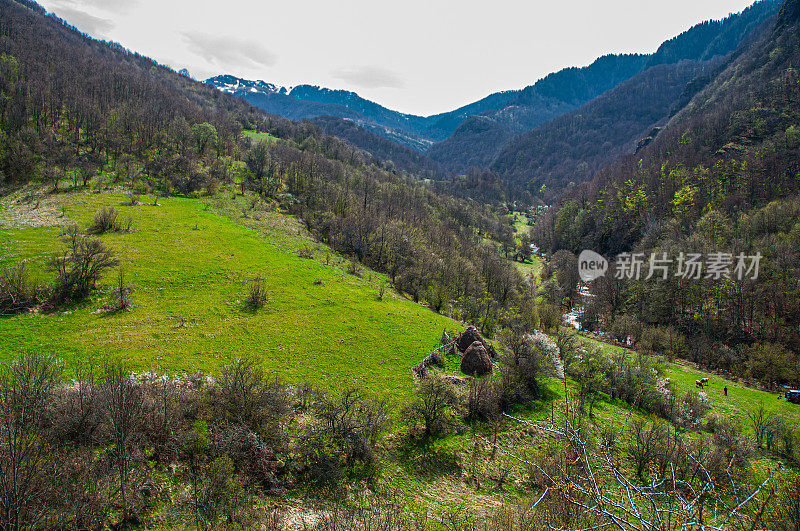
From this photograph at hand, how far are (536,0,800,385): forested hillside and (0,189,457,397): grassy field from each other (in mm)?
44119

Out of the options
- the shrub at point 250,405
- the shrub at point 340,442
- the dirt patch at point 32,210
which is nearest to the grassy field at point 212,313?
the dirt patch at point 32,210

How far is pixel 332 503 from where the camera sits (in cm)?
1102

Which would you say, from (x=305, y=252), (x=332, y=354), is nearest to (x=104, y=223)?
(x=305, y=252)

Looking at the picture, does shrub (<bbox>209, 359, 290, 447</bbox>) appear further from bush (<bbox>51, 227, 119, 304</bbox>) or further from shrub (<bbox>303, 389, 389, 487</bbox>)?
bush (<bbox>51, 227, 119, 304</bbox>)

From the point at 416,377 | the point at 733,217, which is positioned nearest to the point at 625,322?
the point at 733,217

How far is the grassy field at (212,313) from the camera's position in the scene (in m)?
17.0

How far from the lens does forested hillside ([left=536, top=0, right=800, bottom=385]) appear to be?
44.2 metres

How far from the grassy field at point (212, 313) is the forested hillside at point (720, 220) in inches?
1737

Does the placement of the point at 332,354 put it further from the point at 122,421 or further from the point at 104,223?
the point at 104,223

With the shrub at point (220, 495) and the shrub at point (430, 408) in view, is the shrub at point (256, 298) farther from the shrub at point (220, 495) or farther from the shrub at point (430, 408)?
the shrub at point (220, 495)

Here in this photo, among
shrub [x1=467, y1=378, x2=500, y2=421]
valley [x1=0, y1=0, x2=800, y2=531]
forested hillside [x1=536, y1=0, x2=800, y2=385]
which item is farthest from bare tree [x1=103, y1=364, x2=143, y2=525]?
forested hillside [x1=536, y1=0, x2=800, y2=385]

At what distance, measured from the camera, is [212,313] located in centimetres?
2214

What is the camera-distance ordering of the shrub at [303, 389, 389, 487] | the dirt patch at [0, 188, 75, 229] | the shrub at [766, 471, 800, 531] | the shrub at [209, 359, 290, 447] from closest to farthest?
the shrub at [766, 471, 800, 531]
the shrub at [209, 359, 290, 447]
the shrub at [303, 389, 389, 487]
the dirt patch at [0, 188, 75, 229]

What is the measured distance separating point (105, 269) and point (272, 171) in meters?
48.7
